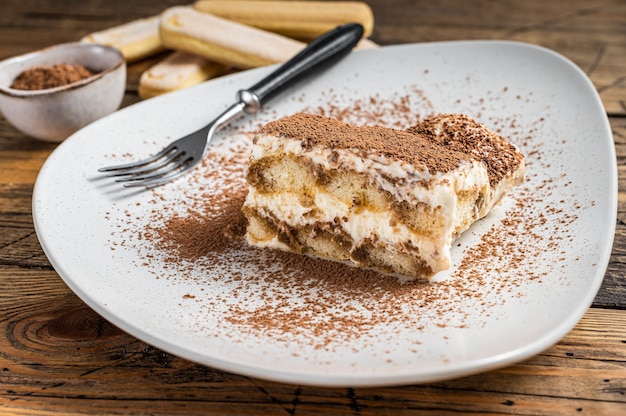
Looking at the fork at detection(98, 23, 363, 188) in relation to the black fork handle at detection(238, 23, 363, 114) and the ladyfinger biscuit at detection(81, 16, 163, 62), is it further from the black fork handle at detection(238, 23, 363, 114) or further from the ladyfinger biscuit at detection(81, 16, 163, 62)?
the ladyfinger biscuit at detection(81, 16, 163, 62)

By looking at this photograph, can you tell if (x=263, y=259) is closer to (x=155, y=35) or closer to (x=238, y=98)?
(x=238, y=98)

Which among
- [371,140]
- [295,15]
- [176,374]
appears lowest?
[176,374]

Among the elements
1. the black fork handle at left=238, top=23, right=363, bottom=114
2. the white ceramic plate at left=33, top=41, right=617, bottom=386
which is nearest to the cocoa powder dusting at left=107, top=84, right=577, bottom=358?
the white ceramic plate at left=33, top=41, right=617, bottom=386

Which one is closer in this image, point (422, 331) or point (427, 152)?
point (422, 331)

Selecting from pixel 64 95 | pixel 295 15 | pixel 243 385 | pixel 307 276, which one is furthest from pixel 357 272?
pixel 295 15

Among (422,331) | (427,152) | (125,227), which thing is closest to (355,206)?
(427,152)

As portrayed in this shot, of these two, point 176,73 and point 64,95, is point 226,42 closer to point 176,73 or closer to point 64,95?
point 176,73

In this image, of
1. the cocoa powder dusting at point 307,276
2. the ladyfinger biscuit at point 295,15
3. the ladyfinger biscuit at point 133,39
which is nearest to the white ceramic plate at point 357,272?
the cocoa powder dusting at point 307,276
